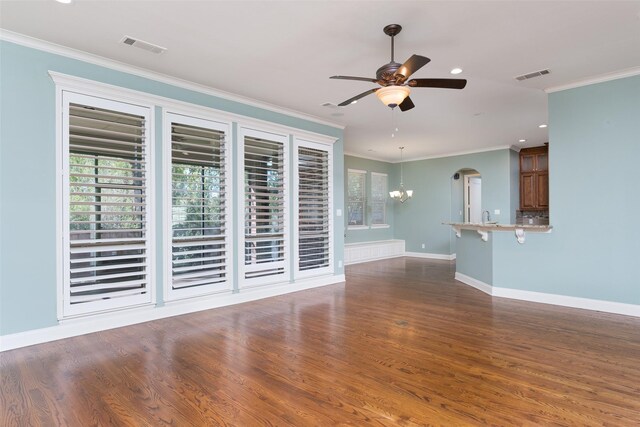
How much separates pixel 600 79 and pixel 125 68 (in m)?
5.97

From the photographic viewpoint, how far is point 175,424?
6.85 feet

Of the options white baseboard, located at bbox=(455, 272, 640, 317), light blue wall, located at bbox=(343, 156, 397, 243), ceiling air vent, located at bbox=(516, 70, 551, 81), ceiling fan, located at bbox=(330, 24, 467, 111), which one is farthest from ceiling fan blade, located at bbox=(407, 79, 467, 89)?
light blue wall, located at bbox=(343, 156, 397, 243)

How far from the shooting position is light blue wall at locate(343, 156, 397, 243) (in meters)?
9.44

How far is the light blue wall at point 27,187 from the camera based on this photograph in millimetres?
3277

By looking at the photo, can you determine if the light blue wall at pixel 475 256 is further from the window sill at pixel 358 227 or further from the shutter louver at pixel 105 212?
the shutter louver at pixel 105 212

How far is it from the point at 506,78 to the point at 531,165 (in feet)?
17.8

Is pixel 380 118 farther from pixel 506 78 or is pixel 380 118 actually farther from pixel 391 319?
pixel 391 319

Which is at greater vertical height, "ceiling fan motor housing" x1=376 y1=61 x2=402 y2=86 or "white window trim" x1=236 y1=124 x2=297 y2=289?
"ceiling fan motor housing" x1=376 y1=61 x2=402 y2=86

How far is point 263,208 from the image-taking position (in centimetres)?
523

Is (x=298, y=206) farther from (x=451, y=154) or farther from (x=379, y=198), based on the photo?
(x=451, y=154)

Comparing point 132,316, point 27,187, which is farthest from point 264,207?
point 27,187

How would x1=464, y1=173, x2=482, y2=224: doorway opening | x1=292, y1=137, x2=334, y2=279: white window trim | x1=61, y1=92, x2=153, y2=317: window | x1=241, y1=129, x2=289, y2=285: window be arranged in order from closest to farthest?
x1=61, y1=92, x2=153, y2=317: window, x1=241, y1=129, x2=289, y2=285: window, x1=292, y1=137, x2=334, y2=279: white window trim, x1=464, y1=173, x2=482, y2=224: doorway opening

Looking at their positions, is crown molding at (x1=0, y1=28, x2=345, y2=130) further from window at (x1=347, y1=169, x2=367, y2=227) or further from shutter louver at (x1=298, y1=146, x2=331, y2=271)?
window at (x1=347, y1=169, x2=367, y2=227)

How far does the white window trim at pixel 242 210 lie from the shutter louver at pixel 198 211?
0.24 meters
